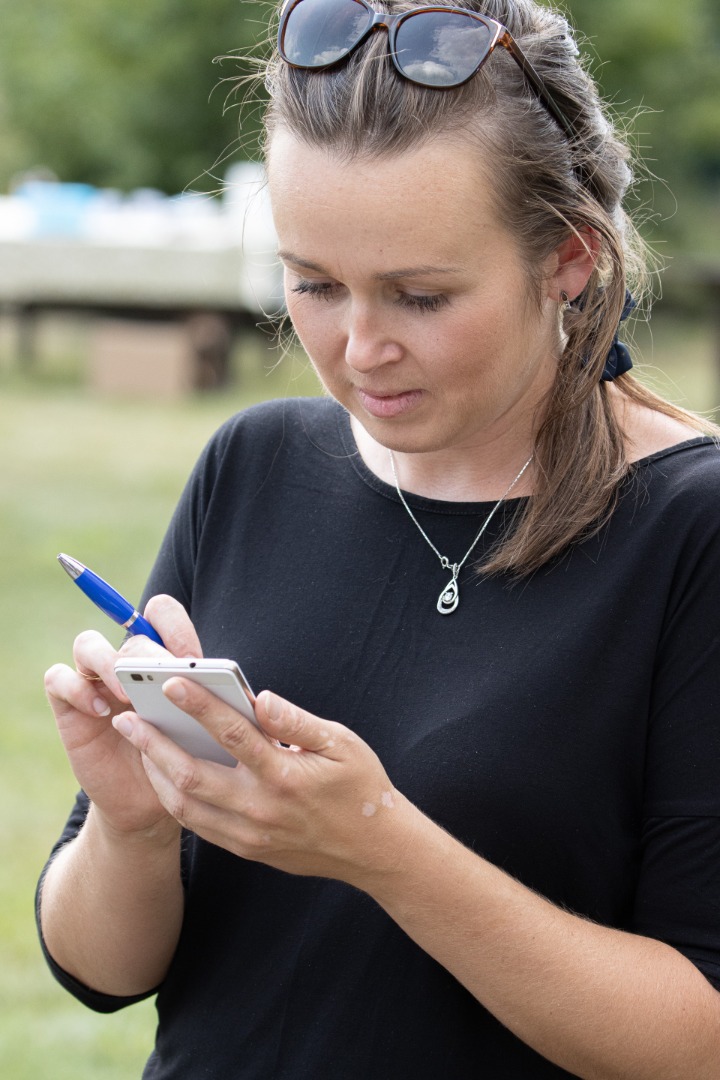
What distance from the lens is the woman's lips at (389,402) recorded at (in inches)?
59.8

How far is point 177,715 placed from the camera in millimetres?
1314

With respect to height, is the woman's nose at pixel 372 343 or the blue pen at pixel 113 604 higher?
the woman's nose at pixel 372 343

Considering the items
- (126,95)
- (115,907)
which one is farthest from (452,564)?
(126,95)

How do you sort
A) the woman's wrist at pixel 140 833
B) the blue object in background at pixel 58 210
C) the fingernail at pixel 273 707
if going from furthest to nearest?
the blue object in background at pixel 58 210, the woman's wrist at pixel 140 833, the fingernail at pixel 273 707

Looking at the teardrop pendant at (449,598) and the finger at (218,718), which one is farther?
the teardrop pendant at (449,598)

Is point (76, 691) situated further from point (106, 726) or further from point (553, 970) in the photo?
point (553, 970)

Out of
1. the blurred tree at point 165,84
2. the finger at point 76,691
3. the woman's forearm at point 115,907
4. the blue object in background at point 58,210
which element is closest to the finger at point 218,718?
the finger at point 76,691

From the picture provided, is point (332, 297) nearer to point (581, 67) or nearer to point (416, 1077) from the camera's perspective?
point (581, 67)

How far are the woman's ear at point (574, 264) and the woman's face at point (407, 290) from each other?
3cm

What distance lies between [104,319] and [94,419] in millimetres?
2275

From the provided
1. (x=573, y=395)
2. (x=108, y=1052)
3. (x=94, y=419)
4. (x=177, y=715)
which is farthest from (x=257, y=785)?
(x=94, y=419)

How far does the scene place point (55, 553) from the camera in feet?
22.6

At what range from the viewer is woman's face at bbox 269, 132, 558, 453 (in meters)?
1.42

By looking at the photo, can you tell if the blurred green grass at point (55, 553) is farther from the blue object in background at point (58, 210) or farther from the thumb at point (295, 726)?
the blue object in background at point (58, 210)
